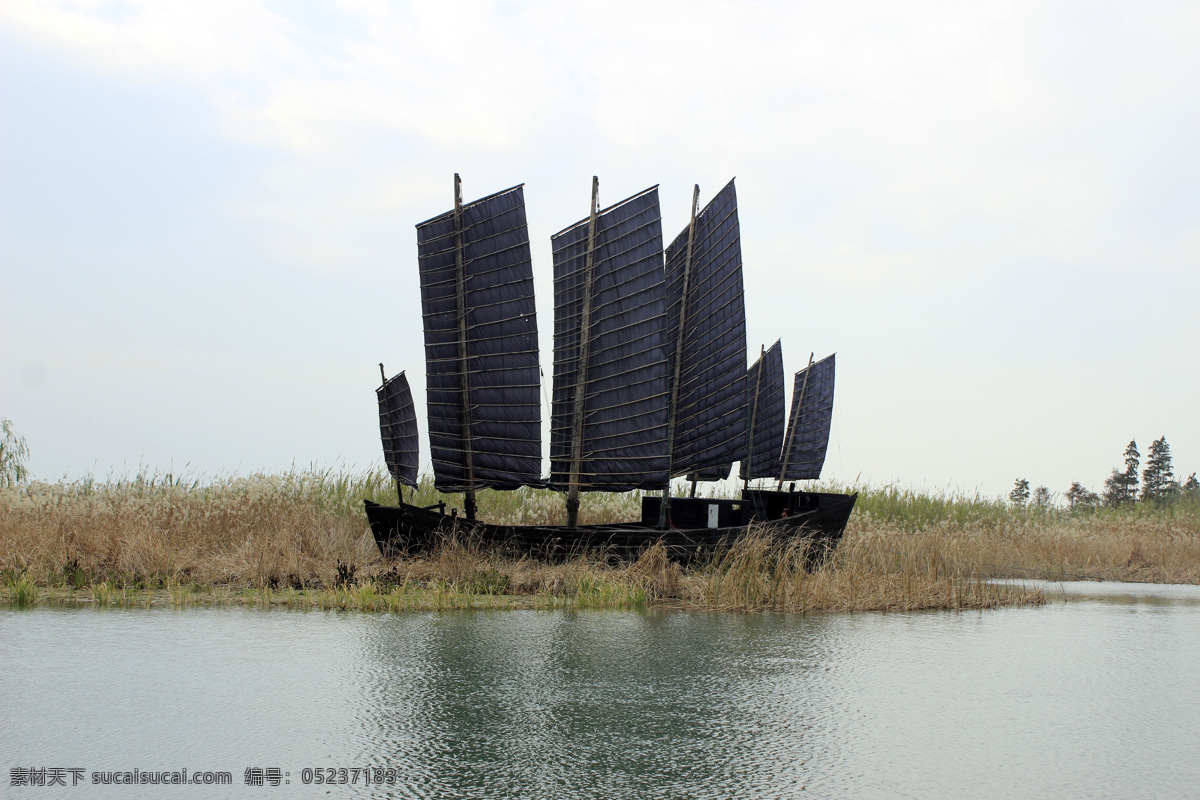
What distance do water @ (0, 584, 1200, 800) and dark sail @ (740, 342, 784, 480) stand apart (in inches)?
313

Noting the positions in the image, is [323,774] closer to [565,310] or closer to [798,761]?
[798,761]

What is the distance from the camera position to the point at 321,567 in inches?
395

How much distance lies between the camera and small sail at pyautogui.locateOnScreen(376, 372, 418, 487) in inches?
489

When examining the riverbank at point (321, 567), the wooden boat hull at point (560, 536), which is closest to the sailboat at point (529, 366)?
the wooden boat hull at point (560, 536)

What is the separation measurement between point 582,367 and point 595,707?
319 inches

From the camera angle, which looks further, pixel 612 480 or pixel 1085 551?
pixel 1085 551

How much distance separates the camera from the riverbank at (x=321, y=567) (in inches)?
356

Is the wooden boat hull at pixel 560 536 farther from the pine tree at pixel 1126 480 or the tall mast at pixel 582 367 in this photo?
the pine tree at pixel 1126 480

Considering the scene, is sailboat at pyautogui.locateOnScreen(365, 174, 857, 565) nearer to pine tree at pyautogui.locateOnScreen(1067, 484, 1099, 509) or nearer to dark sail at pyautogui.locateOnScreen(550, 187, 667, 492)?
dark sail at pyautogui.locateOnScreen(550, 187, 667, 492)

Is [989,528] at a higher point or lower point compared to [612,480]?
lower

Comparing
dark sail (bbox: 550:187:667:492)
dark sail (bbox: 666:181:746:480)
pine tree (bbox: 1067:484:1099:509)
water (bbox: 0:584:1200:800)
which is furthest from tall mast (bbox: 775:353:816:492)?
pine tree (bbox: 1067:484:1099:509)

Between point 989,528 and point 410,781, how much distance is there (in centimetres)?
1652

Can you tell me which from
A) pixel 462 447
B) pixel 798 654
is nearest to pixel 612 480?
pixel 462 447

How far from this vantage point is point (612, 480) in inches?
494
